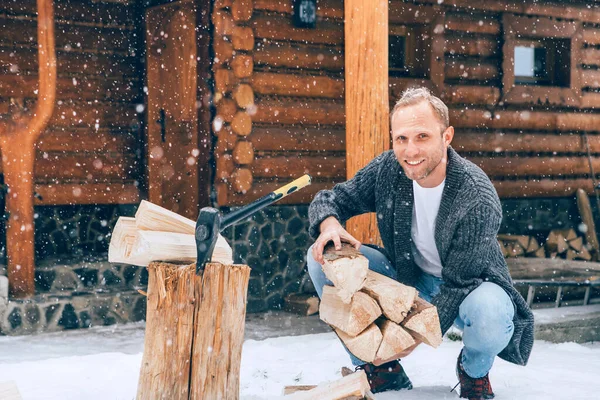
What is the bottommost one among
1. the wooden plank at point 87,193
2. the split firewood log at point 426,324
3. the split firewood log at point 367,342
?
the split firewood log at point 367,342

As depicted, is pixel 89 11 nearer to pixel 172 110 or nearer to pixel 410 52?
pixel 172 110

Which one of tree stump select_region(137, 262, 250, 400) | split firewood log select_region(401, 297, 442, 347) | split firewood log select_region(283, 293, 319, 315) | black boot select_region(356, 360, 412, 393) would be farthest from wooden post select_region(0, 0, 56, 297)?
split firewood log select_region(401, 297, 442, 347)

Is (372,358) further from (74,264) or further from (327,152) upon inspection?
(327,152)

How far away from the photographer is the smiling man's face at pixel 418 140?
387 centimetres

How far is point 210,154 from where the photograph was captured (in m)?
8.56

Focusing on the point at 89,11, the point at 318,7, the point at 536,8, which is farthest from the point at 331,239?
the point at 536,8

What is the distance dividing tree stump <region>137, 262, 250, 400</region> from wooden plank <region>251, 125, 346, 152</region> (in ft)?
16.1

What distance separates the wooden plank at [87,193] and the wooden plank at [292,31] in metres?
2.39

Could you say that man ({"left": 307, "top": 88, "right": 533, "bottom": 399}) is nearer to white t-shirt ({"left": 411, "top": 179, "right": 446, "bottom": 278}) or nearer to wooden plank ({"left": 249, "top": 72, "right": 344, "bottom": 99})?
white t-shirt ({"left": 411, "top": 179, "right": 446, "bottom": 278})

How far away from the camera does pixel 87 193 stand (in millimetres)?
9203

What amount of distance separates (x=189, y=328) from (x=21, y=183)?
4.28 m

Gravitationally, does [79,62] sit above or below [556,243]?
above

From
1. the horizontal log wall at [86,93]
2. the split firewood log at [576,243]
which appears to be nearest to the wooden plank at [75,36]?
the horizontal log wall at [86,93]

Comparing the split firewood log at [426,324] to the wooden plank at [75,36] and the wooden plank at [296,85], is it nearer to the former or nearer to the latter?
the wooden plank at [296,85]
